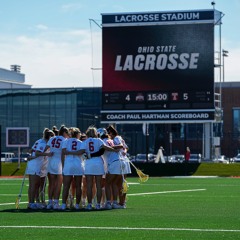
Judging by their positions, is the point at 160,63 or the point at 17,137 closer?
the point at 160,63

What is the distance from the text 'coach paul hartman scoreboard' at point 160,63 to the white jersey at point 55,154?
23.4m

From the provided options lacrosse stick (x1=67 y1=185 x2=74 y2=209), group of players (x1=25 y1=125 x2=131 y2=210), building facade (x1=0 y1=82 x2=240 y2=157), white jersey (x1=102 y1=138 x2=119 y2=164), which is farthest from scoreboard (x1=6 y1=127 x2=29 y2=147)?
building facade (x1=0 y1=82 x2=240 y2=157)

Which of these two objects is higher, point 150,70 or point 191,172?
point 150,70

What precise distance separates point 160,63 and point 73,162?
2409 centimetres

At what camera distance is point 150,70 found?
1700 inches

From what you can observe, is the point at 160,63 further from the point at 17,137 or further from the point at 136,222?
the point at 136,222

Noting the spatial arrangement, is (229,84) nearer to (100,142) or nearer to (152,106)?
(152,106)

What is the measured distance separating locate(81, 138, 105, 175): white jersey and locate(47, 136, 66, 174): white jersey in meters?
0.61

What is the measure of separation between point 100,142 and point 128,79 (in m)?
24.1

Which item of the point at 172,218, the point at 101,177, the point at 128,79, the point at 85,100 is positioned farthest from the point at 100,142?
the point at 85,100

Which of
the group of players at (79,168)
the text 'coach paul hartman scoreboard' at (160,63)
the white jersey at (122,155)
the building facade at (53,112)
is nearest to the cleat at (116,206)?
the group of players at (79,168)

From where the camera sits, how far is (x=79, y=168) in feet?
63.6

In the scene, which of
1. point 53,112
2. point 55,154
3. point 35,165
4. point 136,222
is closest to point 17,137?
point 35,165

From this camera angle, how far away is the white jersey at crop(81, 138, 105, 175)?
19203 mm
